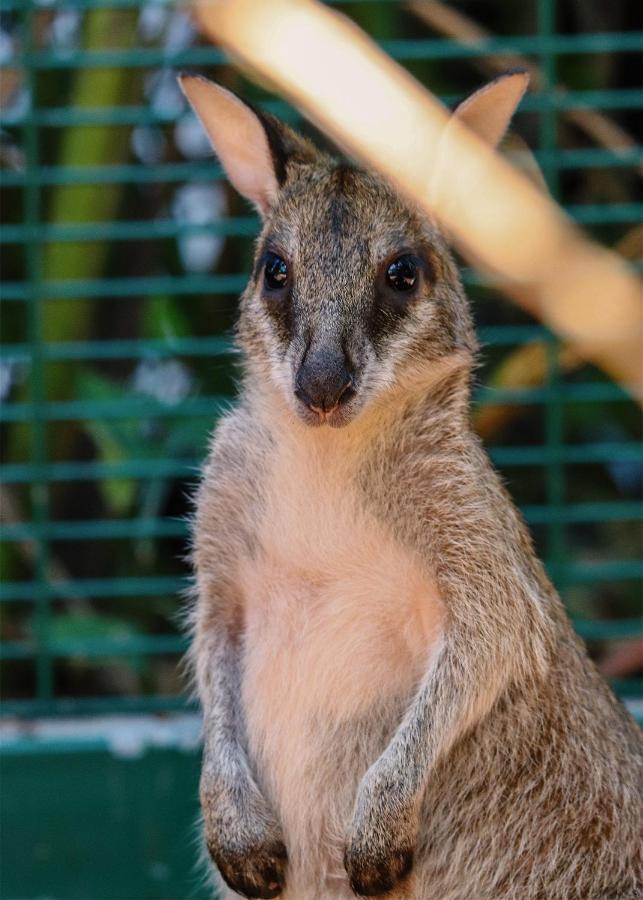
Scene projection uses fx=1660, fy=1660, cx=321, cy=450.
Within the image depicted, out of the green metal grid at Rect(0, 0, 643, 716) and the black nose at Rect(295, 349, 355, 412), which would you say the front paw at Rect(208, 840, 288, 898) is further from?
the green metal grid at Rect(0, 0, 643, 716)

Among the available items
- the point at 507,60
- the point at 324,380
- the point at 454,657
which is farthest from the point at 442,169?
the point at 507,60

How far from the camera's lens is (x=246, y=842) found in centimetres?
356

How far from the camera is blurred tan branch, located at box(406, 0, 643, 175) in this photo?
19.2 ft

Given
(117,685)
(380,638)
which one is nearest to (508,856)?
(380,638)

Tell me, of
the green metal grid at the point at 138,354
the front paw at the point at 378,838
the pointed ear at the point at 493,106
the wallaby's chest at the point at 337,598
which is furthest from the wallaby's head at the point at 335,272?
the green metal grid at the point at 138,354

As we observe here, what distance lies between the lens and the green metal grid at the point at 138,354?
542cm

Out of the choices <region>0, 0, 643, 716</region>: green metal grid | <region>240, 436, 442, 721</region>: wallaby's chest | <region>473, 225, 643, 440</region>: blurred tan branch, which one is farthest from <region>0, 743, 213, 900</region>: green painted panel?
<region>473, 225, 643, 440</region>: blurred tan branch

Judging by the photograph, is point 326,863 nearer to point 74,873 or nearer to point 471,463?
point 471,463

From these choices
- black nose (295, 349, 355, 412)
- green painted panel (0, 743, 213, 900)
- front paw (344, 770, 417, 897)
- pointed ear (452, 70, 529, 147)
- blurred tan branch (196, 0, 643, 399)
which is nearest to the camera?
black nose (295, 349, 355, 412)

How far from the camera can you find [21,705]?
5.50 meters

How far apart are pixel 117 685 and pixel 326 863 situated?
268 centimetres

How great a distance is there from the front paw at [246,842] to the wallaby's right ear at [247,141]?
1.35 meters

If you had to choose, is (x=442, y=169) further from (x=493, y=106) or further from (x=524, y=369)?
(x=524, y=369)

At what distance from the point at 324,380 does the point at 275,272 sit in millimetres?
400
